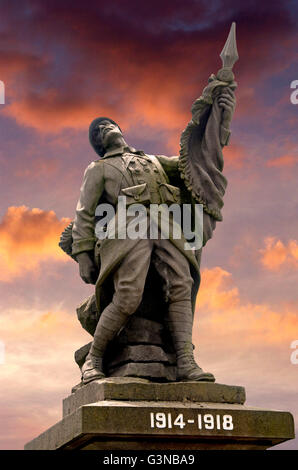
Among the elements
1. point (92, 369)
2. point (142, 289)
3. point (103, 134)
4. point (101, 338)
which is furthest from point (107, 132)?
point (92, 369)

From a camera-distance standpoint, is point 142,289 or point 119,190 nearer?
point 142,289

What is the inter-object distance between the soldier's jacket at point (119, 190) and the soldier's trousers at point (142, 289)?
0.19 metres

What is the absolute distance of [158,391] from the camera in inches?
268

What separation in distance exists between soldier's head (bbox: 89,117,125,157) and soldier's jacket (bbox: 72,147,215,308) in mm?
189

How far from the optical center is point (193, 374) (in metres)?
7.11

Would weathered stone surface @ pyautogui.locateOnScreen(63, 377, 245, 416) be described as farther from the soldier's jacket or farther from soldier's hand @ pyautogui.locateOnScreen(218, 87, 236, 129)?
soldier's hand @ pyautogui.locateOnScreen(218, 87, 236, 129)

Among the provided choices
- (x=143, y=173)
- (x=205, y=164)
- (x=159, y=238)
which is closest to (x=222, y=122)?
(x=205, y=164)

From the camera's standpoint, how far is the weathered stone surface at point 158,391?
6727 mm

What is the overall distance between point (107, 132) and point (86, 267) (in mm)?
1602

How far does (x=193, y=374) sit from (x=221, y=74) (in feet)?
10.6

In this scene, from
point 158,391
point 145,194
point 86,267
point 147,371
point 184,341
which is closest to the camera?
point 158,391

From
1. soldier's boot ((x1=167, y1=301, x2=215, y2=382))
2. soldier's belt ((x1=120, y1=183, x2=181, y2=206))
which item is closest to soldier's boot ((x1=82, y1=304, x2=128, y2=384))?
soldier's boot ((x1=167, y1=301, x2=215, y2=382))

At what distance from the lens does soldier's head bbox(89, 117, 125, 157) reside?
8.21 m

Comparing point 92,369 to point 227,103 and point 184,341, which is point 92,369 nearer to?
point 184,341
